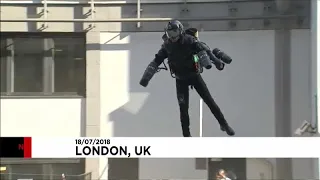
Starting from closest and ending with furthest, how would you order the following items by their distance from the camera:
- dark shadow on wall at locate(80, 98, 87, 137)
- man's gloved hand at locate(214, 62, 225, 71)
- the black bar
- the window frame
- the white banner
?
the white banner
man's gloved hand at locate(214, 62, 225, 71)
the black bar
dark shadow on wall at locate(80, 98, 87, 137)
the window frame

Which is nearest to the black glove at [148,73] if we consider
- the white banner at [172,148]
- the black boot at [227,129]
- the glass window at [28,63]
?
the white banner at [172,148]

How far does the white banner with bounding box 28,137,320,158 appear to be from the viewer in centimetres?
506

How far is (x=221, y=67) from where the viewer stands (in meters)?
5.18

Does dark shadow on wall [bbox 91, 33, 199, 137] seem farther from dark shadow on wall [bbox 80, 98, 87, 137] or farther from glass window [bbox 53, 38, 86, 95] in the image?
glass window [bbox 53, 38, 86, 95]

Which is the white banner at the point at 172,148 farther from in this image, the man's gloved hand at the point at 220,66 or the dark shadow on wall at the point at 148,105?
the man's gloved hand at the point at 220,66

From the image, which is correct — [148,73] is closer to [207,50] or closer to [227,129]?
[207,50]

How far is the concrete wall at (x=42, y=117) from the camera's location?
5426 mm

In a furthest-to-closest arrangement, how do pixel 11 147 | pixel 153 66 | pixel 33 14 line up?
pixel 33 14 < pixel 11 147 < pixel 153 66

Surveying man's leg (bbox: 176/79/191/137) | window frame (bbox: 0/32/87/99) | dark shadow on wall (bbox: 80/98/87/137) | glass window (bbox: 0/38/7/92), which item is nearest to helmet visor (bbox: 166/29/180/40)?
man's leg (bbox: 176/79/191/137)

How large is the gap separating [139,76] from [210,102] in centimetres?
78

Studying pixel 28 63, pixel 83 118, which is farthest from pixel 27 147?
pixel 28 63

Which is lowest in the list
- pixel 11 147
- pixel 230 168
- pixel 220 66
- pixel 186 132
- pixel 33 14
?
pixel 230 168

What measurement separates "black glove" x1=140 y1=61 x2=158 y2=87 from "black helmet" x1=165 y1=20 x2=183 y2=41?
1.09 ft

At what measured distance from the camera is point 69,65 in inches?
226
